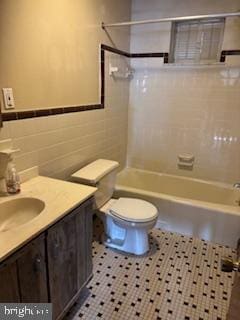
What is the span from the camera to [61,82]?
1.94 metres

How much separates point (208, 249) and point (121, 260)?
2.76 feet

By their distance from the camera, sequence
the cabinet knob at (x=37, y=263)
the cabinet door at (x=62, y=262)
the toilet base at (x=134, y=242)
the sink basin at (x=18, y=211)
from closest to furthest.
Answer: the cabinet knob at (x=37, y=263) < the cabinet door at (x=62, y=262) < the sink basin at (x=18, y=211) < the toilet base at (x=134, y=242)

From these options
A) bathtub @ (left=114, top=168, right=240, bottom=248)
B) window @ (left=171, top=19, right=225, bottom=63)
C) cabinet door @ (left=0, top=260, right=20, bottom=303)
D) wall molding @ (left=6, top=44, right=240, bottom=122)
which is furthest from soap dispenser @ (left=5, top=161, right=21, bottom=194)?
window @ (left=171, top=19, right=225, bottom=63)

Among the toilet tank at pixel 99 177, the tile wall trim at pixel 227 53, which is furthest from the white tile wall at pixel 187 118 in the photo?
the toilet tank at pixel 99 177

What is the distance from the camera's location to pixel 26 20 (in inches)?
60.9

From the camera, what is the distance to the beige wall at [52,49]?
149 cm

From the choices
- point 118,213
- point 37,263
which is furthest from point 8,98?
point 118,213

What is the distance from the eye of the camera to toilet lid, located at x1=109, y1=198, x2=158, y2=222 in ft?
6.78

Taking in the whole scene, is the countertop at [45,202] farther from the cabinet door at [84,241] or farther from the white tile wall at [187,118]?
the white tile wall at [187,118]

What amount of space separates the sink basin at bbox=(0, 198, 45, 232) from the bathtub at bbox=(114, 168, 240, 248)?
53.6 inches

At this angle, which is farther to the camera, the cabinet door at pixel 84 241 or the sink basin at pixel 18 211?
the cabinet door at pixel 84 241

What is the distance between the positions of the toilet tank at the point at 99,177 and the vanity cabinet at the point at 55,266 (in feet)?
1.65

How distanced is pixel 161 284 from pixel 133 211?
23.8 inches

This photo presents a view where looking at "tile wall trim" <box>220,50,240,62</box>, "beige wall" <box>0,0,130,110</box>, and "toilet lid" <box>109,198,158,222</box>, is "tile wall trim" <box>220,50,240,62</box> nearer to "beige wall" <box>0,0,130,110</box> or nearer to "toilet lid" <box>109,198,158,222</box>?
"beige wall" <box>0,0,130,110</box>
